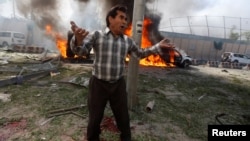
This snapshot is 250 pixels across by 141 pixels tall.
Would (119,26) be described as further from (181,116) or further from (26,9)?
(26,9)

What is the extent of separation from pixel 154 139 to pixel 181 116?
1.51 m

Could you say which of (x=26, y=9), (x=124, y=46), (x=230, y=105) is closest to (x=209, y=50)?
(x=26, y=9)

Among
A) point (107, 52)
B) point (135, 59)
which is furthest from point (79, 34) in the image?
point (135, 59)

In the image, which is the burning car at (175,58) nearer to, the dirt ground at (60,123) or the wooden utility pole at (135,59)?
the dirt ground at (60,123)

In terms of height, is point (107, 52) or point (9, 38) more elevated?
point (107, 52)

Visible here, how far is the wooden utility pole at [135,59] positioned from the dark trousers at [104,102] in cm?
194

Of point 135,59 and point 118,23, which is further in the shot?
point 135,59

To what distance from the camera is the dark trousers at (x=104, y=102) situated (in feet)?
11.4

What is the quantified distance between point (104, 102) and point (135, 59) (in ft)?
7.26

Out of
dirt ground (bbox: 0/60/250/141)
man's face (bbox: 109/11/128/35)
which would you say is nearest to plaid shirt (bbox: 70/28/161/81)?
man's face (bbox: 109/11/128/35)

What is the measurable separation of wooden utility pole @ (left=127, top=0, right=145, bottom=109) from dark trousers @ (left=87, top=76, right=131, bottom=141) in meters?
1.94

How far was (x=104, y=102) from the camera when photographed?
3.56 meters

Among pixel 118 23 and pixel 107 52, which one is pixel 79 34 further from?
pixel 118 23

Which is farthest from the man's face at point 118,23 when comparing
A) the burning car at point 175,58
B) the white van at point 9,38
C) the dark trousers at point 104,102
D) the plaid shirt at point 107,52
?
the white van at point 9,38
